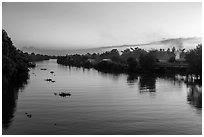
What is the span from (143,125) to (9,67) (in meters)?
31.9

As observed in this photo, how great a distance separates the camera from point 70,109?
1682 inches

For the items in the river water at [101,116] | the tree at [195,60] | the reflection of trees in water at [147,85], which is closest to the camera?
the river water at [101,116]

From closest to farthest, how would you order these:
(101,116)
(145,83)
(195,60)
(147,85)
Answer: (101,116) < (147,85) < (145,83) < (195,60)

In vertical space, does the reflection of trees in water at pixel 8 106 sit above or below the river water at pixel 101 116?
above

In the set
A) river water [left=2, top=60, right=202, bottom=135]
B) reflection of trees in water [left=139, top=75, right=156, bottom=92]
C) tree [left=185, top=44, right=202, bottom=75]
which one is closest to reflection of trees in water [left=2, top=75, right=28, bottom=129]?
river water [left=2, top=60, right=202, bottom=135]

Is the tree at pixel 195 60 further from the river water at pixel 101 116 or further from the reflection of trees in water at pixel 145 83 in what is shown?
the river water at pixel 101 116

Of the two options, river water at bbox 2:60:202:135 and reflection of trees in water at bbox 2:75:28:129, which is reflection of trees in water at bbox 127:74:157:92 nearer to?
river water at bbox 2:60:202:135

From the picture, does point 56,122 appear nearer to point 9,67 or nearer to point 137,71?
point 9,67

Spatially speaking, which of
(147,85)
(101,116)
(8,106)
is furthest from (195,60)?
(8,106)

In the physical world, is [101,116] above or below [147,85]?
above

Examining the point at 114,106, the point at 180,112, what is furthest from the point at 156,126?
the point at 114,106

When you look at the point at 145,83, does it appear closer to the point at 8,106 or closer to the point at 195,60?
the point at 195,60

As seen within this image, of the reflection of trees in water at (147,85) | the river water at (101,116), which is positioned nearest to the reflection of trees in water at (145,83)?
the reflection of trees in water at (147,85)

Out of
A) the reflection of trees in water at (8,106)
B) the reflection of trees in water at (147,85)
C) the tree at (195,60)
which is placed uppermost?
the tree at (195,60)
